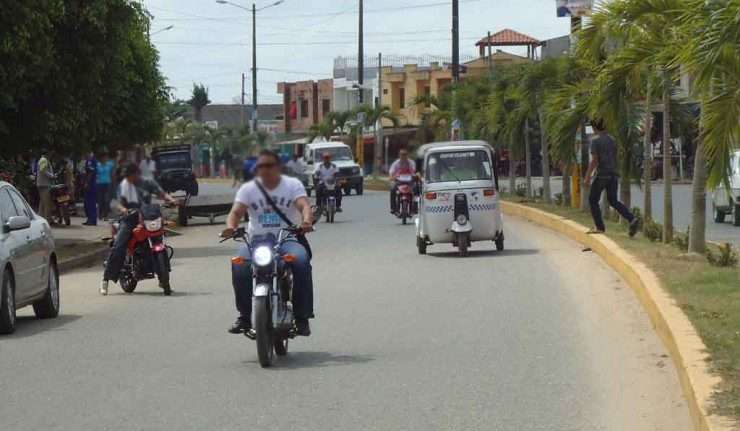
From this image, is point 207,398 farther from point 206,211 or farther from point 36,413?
point 206,211

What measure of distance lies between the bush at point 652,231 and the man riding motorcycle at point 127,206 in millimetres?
8819

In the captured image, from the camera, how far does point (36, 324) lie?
1608 centimetres

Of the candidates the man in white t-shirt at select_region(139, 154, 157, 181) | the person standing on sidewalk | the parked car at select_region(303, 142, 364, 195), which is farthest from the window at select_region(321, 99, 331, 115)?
the man in white t-shirt at select_region(139, 154, 157, 181)

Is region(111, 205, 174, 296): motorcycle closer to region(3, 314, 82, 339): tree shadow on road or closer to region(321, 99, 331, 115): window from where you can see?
region(3, 314, 82, 339): tree shadow on road

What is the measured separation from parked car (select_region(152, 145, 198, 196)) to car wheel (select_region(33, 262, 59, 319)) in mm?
20107

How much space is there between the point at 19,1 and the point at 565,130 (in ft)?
31.8

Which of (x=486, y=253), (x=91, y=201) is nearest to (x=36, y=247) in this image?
(x=486, y=253)

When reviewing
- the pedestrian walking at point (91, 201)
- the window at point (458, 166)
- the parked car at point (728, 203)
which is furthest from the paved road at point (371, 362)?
the pedestrian walking at point (91, 201)

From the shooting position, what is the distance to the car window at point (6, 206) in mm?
15625

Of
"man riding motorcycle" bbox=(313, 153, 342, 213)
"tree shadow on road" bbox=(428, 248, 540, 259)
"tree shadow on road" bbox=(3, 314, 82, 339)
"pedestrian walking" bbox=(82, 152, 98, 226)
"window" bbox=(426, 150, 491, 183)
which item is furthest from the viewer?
"man riding motorcycle" bbox=(313, 153, 342, 213)

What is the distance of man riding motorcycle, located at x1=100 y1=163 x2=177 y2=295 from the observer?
1567 cm

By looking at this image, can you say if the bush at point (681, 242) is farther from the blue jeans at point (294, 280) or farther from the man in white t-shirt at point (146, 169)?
the blue jeans at point (294, 280)

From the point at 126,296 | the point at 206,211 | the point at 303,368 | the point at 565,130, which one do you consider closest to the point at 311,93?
the point at 206,211

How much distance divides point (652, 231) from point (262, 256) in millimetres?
13888
